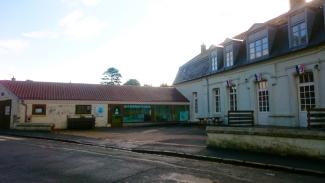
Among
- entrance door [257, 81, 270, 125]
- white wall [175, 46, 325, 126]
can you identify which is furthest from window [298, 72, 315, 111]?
entrance door [257, 81, 270, 125]

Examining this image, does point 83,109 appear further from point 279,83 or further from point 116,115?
point 279,83

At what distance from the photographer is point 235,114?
39.6 feet

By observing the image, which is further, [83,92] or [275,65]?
[83,92]

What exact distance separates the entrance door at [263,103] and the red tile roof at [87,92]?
1234 cm

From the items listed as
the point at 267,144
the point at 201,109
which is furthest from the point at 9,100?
the point at 267,144

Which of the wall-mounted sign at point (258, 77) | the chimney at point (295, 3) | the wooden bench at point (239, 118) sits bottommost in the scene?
the wooden bench at point (239, 118)

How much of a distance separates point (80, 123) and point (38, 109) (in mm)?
3851

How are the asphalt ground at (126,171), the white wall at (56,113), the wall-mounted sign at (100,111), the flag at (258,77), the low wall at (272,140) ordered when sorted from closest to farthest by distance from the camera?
1. the asphalt ground at (126,171)
2. the low wall at (272,140)
3. the flag at (258,77)
4. the white wall at (56,113)
5. the wall-mounted sign at (100,111)

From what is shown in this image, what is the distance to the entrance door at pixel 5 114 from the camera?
25375mm

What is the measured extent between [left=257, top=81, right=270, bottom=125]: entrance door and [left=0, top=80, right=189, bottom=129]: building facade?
12183 millimetres

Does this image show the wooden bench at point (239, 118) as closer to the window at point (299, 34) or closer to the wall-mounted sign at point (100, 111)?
the window at point (299, 34)

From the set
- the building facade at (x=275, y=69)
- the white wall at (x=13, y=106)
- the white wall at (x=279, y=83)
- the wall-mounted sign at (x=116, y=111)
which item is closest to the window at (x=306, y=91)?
the building facade at (x=275, y=69)

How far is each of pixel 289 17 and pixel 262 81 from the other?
15.3 feet

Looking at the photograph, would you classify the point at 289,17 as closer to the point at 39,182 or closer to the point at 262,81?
the point at 262,81
